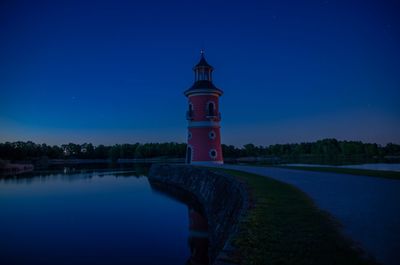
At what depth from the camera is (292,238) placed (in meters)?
4.32

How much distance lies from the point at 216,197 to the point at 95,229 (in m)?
5.49

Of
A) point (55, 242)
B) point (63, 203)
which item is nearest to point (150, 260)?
point (55, 242)

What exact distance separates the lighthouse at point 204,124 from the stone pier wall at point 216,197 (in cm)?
270

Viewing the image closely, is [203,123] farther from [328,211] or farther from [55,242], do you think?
[328,211]

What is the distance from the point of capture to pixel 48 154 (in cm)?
10844

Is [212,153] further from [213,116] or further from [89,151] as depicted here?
[89,151]

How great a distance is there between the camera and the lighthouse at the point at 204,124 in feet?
88.1

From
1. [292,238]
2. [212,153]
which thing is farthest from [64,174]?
[292,238]

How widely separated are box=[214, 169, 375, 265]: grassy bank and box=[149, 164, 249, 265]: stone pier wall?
306mm

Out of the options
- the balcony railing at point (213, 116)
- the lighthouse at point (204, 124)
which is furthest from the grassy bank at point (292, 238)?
the balcony railing at point (213, 116)

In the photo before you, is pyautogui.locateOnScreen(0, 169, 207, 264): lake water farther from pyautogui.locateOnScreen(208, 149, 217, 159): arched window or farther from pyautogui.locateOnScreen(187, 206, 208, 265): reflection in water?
pyautogui.locateOnScreen(208, 149, 217, 159): arched window

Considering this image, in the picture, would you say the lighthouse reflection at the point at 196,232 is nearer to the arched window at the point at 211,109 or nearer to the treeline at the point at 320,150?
the arched window at the point at 211,109

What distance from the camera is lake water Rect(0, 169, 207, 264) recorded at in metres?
8.96

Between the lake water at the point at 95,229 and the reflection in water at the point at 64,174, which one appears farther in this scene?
the reflection in water at the point at 64,174
